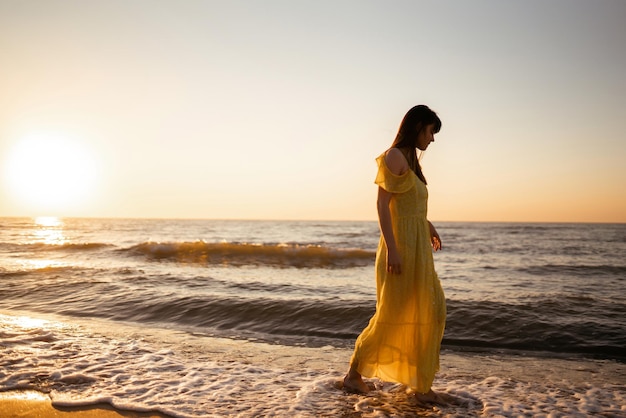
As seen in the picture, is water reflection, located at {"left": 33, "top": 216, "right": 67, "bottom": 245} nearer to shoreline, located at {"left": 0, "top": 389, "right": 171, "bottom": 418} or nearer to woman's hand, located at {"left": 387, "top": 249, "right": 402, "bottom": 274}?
shoreline, located at {"left": 0, "top": 389, "right": 171, "bottom": 418}

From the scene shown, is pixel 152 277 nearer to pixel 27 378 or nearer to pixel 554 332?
pixel 27 378

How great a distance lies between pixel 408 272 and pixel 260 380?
6.13ft

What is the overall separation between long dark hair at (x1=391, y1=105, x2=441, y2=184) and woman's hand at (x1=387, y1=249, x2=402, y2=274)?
704mm

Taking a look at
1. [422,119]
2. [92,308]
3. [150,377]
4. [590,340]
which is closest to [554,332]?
[590,340]

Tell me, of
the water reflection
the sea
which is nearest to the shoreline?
the sea

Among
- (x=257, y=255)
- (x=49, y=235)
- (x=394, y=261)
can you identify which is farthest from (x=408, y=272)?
(x=49, y=235)

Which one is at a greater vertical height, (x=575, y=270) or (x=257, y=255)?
(x=575, y=270)

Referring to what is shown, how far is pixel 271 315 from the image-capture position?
7527 mm

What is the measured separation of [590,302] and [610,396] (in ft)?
17.5

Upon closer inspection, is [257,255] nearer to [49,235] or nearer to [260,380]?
[260,380]

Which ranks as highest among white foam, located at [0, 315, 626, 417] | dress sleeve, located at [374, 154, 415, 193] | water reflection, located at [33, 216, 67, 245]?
dress sleeve, located at [374, 154, 415, 193]

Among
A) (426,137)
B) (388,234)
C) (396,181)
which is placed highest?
(426,137)

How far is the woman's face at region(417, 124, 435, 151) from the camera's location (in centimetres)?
353

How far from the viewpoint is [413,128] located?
11.6 ft
